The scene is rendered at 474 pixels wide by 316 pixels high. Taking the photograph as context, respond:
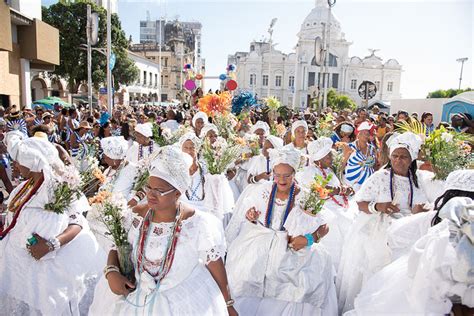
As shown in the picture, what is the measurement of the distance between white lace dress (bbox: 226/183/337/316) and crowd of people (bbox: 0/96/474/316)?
11 mm

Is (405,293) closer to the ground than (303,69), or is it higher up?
closer to the ground

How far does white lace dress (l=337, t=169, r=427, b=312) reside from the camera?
4.16 metres

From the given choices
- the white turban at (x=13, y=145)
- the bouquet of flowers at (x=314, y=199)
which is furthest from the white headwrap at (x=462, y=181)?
the white turban at (x=13, y=145)

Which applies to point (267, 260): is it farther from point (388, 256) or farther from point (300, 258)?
point (388, 256)

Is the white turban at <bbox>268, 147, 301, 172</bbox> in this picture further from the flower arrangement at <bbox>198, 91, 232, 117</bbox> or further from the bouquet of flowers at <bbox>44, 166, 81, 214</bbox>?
the flower arrangement at <bbox>198, 91, 232, 117</bbox>

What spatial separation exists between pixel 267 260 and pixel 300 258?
33cm

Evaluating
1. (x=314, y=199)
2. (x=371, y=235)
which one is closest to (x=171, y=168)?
(x=314, y=199)

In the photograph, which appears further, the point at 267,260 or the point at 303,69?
the point at 303,69

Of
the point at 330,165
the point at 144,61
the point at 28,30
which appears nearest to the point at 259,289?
the point at 330,165

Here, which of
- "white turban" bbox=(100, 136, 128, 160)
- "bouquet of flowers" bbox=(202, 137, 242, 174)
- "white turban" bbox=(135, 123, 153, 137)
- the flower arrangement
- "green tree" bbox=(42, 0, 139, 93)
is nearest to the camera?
"white turban" bbox=(100, 136, 128, 160)

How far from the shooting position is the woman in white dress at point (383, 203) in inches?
163

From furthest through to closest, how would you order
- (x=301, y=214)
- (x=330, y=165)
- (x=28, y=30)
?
(x=28, y=30)
(x=330, y=165)
(x=301, y=214)

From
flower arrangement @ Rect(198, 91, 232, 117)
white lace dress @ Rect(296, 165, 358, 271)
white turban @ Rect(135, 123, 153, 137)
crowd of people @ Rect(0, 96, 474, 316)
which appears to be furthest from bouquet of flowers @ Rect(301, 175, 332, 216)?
flower arrangement @ Rect(198, 91, 232, 117)

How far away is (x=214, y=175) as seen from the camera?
636cm
